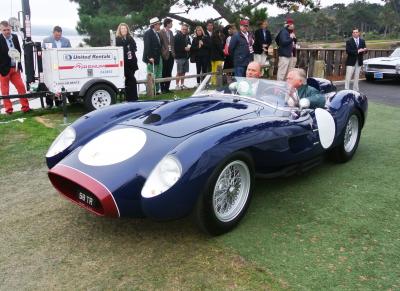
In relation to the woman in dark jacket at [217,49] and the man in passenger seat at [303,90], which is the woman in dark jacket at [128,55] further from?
the man in passenger seat at [303,90]

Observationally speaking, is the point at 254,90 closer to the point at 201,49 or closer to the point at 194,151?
the point at 194,151

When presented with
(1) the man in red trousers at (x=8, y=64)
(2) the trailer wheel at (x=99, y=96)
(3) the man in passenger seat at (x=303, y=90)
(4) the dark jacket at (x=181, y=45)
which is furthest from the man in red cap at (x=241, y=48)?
(3) the man in passenger seat at (x=303, y=90)

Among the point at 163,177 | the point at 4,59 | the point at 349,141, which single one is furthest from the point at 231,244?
the point at 4,59

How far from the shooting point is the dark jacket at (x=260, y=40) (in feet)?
36.0

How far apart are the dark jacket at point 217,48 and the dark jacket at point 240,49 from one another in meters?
1.62

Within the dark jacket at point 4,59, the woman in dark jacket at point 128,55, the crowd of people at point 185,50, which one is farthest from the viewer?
the woman in dark jacket at point 128,55

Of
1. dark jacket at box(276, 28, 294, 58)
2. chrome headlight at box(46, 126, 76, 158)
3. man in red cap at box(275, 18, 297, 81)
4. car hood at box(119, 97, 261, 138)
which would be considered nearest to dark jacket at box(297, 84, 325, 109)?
car hood at box(119, 97, 261, 138)

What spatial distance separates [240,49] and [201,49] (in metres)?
1.65

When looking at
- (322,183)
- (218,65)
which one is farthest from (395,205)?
(218,65)

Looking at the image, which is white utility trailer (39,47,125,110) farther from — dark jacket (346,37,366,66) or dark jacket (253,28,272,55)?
dark jacket (346,37,366,66)

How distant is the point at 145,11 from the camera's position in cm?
1303

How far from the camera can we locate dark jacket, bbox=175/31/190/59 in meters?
10.9

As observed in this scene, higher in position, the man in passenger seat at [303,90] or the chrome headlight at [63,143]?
the man in passenger seat at [303,90]

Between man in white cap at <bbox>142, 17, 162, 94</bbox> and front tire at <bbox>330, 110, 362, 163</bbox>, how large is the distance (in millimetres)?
5952
